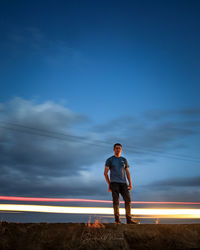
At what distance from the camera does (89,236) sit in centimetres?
621

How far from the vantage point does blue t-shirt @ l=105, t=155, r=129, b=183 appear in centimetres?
826

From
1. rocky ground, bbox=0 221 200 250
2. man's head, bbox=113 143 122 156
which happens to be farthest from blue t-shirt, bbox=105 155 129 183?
rocky ground, bbox=0 221 200 250

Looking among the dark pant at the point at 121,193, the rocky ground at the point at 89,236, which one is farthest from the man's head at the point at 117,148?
the rocky ground at the point at 89,236

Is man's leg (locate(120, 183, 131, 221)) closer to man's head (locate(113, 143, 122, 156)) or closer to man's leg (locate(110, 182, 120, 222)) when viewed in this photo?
man's leg (locate(110, 182, 120, 222))

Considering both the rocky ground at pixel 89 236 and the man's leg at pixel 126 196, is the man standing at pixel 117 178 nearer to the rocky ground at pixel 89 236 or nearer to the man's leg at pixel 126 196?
the man's leg at pixel 126 196

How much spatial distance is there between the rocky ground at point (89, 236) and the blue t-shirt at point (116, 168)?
1823 mm

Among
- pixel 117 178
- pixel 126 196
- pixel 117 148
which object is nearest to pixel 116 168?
pixel 117 178

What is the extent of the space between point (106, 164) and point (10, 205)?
5.82 metres

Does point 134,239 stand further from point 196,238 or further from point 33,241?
point 33,241

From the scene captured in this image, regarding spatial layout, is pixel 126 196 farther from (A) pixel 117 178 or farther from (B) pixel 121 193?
(A) pixel 117 178

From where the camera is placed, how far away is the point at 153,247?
6520mm

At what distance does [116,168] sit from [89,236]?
2494 mm

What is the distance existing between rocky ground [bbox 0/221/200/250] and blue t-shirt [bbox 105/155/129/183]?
1823mm

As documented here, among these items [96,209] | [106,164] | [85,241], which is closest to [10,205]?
[96,209]
